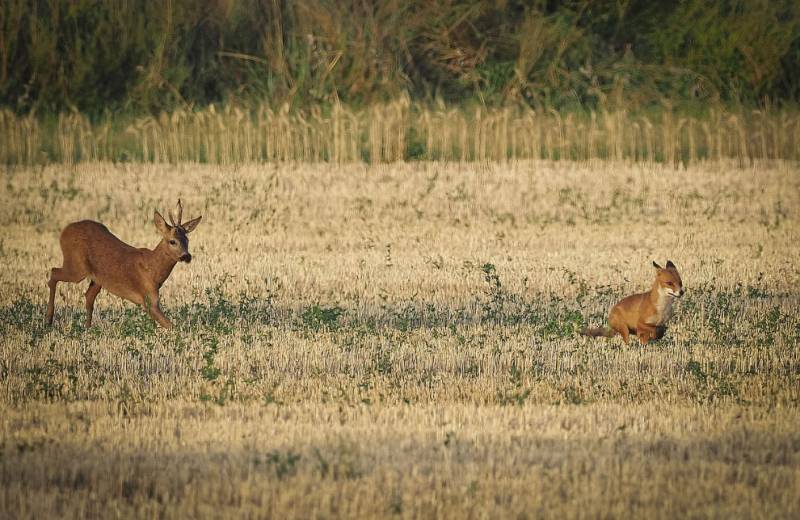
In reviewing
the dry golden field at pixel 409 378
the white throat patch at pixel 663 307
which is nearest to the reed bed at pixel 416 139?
the dry golden field at pixel 409 378

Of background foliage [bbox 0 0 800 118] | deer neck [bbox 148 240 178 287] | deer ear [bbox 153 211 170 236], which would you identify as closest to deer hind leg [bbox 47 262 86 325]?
deer neck [bbox 148 240 178 287]

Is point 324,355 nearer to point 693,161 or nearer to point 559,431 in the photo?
point 559,431

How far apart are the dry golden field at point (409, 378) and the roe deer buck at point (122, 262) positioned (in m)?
0.26

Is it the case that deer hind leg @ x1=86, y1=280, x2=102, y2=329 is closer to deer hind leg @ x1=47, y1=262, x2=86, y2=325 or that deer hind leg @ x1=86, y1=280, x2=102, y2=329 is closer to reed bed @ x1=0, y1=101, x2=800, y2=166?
deer hind leg @ x1=47, y1=262, x2=86, y2=325

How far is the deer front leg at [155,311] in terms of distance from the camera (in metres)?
11.4

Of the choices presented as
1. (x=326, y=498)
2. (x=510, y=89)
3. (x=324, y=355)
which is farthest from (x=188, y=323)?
(x=510, y=89)

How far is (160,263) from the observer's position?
1156cm

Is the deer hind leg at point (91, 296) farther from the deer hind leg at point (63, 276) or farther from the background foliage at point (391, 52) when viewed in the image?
the background foliage at point (391, 52)

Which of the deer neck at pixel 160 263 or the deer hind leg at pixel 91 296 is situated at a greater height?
the deer neck at pixel 160 263

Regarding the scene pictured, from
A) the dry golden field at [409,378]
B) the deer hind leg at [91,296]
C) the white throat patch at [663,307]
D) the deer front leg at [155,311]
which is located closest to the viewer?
the dry golden field at [409,378]

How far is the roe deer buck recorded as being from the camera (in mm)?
11484

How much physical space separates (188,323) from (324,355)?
1.98m

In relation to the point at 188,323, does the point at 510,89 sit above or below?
above

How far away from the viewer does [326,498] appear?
662cm
